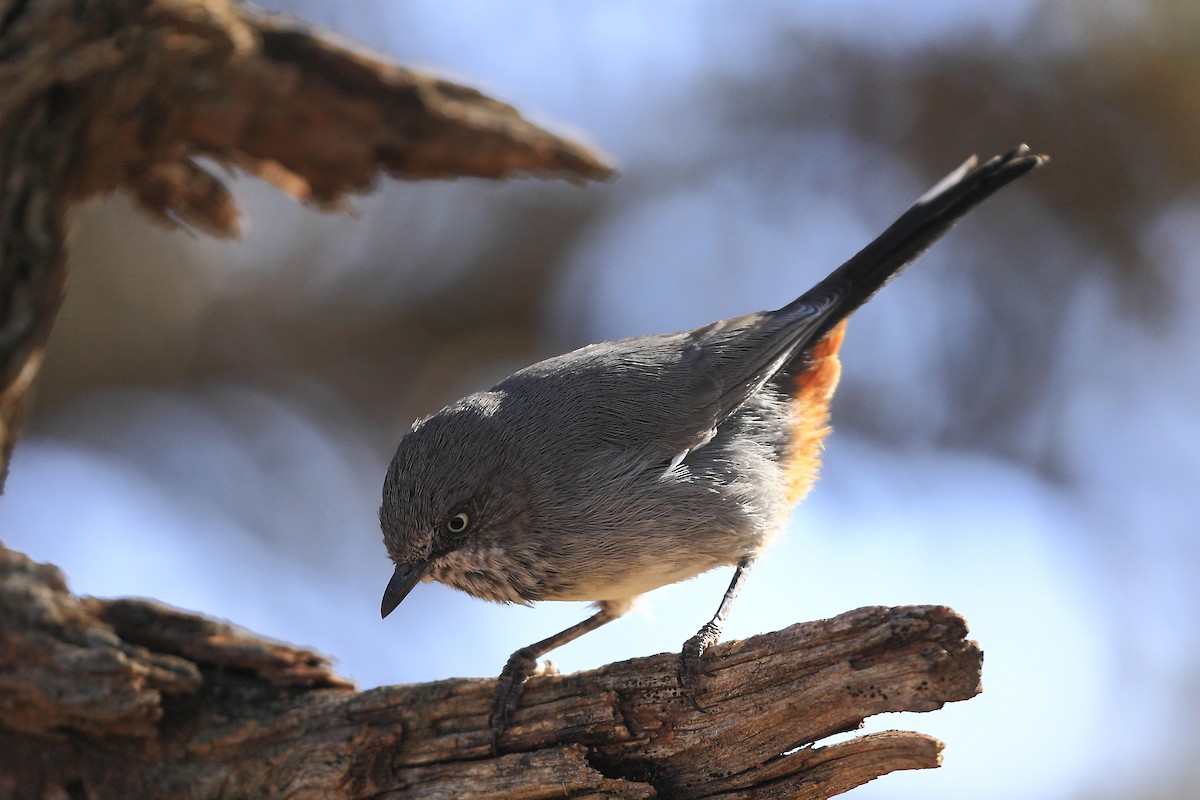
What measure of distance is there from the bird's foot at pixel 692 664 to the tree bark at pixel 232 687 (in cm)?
3

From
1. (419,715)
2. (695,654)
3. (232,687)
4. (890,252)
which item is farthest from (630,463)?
(232,687)

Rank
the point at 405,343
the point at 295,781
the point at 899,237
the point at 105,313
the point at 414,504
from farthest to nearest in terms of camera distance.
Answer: the point at 405,343, the point at 105,313, the point at 899,237, the point at 414,504, the point at 295,781

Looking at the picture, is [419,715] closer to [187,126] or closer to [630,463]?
[630,463]

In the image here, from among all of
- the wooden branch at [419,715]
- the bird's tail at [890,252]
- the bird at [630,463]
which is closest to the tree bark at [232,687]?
the wooden branch at [419,715]

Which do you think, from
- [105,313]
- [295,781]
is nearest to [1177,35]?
[295,781]

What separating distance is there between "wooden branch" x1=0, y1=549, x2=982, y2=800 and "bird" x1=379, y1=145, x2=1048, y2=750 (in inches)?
7.2

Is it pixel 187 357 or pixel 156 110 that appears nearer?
pixel 156 110

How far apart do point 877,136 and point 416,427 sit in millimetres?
4134

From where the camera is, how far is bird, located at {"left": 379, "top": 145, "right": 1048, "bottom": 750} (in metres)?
3.87

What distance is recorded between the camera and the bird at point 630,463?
12.7ft

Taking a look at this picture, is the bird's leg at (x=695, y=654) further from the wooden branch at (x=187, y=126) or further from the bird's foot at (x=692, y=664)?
the wooden branch at (x=187, y=126)

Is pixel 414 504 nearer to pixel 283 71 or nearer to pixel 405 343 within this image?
pixel 283 71

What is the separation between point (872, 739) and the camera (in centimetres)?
303

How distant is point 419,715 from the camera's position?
3674mm
